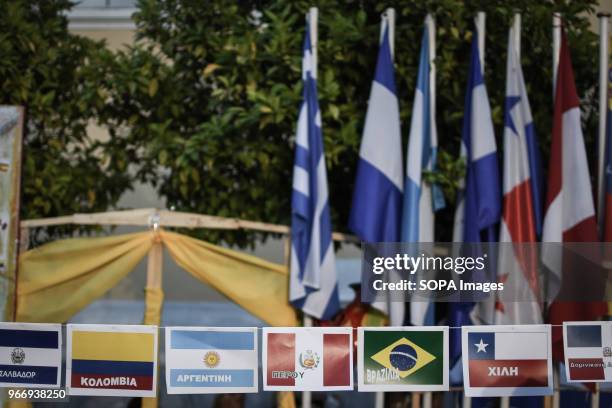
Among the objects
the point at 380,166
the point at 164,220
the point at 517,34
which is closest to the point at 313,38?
the point at 380,166

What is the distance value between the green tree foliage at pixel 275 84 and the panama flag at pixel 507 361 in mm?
1514

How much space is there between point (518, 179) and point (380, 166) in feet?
3.52

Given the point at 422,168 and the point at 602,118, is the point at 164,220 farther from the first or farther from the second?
the point at 602,118

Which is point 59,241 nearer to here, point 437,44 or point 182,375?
point 182,375

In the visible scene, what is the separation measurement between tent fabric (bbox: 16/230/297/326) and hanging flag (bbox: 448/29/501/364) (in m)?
1.32

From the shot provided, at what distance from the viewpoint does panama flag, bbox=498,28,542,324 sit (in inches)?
284

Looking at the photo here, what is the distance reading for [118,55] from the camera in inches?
317

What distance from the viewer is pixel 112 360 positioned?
244 inches

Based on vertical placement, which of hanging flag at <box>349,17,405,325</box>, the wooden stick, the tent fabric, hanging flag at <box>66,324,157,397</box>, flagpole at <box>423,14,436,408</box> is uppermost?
flagpole at <box>423,14,436,408</box>

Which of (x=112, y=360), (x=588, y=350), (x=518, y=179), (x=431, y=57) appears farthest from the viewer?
(x=431, y=57)

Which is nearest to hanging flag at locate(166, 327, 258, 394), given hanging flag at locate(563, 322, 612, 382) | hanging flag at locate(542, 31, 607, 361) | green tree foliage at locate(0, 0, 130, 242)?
hanging flag at locate(563, 322, 612, 382)

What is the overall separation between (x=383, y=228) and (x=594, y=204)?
1.75 m

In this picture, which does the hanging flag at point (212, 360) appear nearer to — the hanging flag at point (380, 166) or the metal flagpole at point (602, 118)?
the hanging flag at point (380, 166)

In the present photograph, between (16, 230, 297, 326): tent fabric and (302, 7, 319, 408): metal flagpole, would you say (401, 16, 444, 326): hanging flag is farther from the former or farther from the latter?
(16, 230, 297, 326): tent fabric
